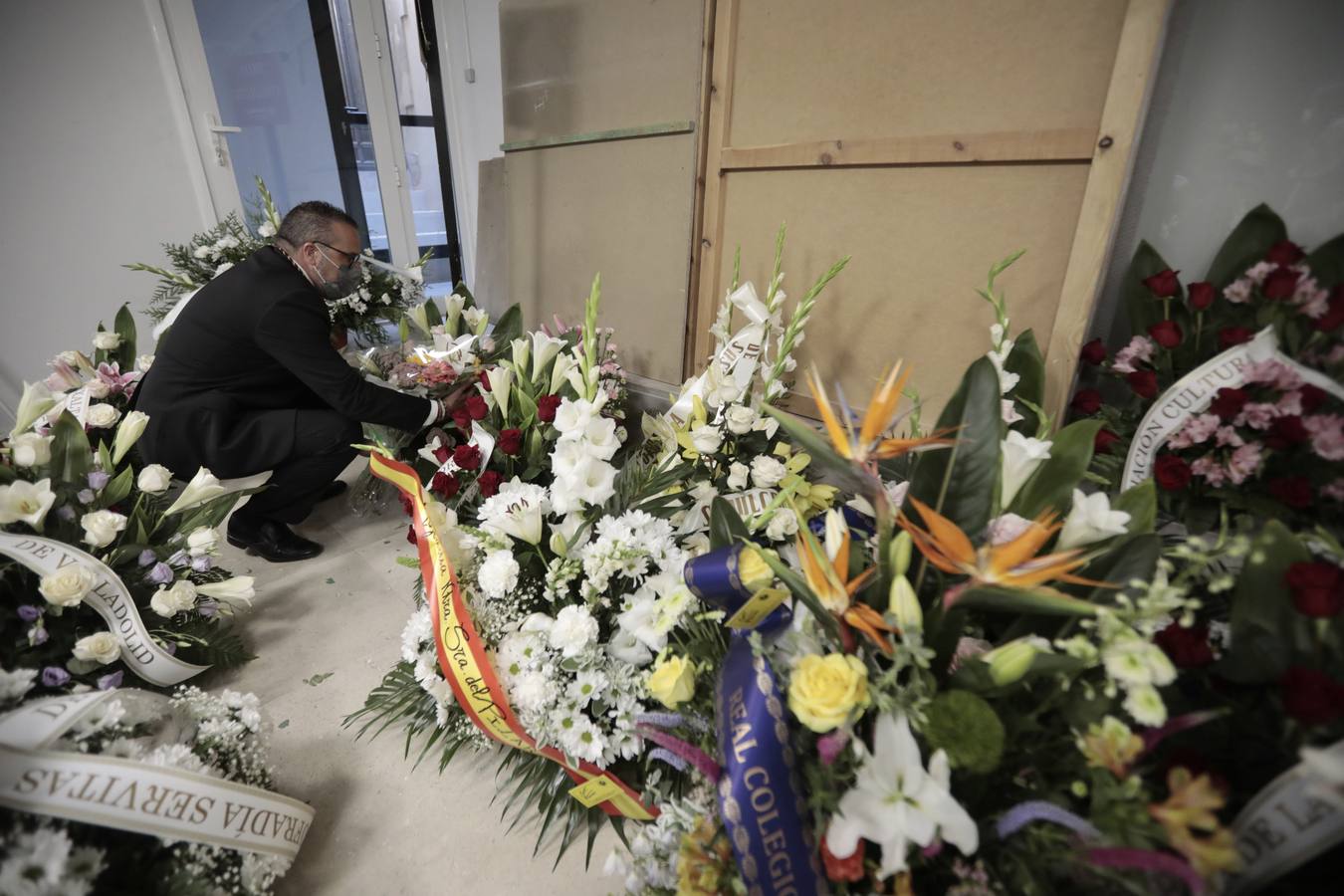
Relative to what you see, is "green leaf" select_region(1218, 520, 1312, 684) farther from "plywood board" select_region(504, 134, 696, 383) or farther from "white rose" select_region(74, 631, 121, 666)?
"white rose" select_region(74, 631, 121, 666)

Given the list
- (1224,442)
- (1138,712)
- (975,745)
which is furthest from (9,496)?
(1224,442)

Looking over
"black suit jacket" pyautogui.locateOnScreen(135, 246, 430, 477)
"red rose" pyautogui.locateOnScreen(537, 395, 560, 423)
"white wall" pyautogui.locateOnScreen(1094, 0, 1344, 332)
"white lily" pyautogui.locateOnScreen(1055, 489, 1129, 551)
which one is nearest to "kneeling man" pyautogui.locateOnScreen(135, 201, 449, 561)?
"black suit jacket" pyautogui.locateOnScreen(135, 246, 430, 477)

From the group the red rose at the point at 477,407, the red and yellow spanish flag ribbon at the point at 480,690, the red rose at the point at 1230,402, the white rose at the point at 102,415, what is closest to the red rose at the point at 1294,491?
the red rose at the point at 1230,402

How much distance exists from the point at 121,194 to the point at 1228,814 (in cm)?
406

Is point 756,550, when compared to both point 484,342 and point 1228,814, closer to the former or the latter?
point 1228,814

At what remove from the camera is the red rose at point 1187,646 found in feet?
1.96

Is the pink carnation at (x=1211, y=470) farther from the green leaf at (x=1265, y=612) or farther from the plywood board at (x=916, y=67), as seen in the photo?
the plywood board at (x=916, y=67)

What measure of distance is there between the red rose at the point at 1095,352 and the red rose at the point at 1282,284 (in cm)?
24

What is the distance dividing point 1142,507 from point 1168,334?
0.44 metres

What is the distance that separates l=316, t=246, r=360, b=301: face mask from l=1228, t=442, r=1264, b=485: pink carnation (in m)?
2.10

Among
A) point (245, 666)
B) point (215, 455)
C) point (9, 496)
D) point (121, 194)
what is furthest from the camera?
point (121, 194)

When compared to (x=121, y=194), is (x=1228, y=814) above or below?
below

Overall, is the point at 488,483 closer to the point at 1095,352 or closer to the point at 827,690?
the point at 827,690

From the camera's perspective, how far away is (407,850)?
954mm
